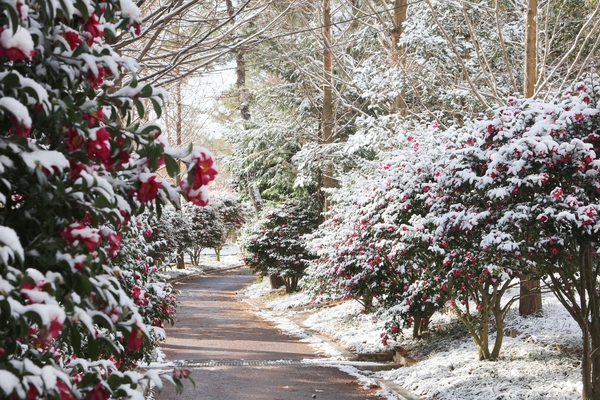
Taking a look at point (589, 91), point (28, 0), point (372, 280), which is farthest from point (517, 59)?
point (28, 0)

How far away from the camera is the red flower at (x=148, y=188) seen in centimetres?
233

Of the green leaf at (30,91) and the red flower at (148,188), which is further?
the red flower at (148,188)

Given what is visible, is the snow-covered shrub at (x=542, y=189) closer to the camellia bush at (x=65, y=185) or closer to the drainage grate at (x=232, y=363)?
the camellia bush at (x=65, y=185)

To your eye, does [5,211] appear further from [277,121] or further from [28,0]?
[277,121]

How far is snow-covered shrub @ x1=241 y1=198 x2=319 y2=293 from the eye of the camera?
71.3ft

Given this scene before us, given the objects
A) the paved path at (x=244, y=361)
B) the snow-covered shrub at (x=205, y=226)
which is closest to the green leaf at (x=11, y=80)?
the paved path at (x=244, y=361)

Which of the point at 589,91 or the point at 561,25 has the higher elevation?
the point at 561,25

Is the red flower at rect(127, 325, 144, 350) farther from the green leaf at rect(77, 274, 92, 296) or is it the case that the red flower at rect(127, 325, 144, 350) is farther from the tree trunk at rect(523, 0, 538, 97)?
the tree trunk at rect(523, 0, 538, 97)

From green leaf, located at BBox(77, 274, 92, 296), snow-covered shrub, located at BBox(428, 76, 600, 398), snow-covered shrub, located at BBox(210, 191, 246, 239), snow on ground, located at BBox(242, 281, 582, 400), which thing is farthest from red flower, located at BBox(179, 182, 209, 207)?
snow-covered shrub, located at BBox(210, 191, 246, 239)

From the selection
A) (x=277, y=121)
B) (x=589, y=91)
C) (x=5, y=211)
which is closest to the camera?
(x=5, y=211)

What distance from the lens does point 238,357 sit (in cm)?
1149

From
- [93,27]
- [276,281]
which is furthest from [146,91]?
[276,281]

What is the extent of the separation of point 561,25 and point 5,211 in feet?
46.8

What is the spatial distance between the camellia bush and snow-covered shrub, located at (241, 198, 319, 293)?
62.3 ft
